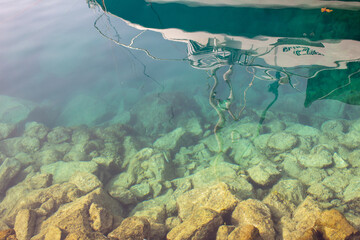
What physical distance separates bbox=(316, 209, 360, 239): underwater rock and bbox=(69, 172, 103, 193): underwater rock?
13.5 feet

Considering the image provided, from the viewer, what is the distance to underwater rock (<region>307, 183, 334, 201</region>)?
368cm

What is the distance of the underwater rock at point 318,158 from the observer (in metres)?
4.54

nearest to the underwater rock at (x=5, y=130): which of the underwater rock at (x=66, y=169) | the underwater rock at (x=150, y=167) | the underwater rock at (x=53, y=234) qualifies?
the underwater rock at (x=66, y=169)

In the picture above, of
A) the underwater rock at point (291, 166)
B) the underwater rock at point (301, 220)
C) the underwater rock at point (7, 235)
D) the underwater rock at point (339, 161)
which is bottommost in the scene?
the underwater rock at point (291, 166)

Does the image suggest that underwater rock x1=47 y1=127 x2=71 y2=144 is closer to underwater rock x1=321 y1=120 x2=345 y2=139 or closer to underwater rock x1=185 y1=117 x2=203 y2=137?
underwater rock x1=185 y1=117 x2=203 y2=137

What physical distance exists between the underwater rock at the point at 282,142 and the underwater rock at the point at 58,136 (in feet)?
24.0

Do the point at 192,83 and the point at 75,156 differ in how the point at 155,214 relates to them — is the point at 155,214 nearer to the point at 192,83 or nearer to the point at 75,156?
the point at 75,156

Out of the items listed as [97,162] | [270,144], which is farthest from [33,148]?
[270,144]

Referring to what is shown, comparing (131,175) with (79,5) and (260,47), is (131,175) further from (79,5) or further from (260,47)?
(79,5)

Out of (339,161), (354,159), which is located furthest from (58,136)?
(354,159)

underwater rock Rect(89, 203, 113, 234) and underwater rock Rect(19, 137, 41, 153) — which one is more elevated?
underwater rock Rect(89, 203, 113, 234)

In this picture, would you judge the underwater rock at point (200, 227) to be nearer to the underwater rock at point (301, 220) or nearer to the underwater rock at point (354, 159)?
the underwater rock at point (301, 220)

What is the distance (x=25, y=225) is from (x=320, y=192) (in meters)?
5.39

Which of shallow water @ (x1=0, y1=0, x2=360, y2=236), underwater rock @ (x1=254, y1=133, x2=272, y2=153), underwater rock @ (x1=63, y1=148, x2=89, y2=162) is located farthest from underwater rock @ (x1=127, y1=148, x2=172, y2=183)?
underwater rock @ (x1=254, y1=133, x2=272, y2=153)
